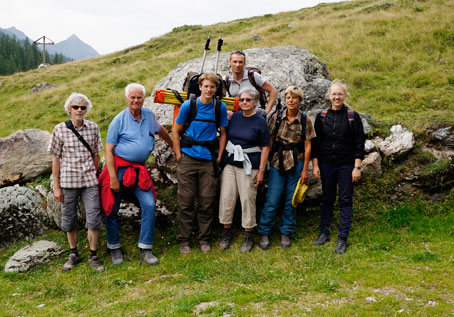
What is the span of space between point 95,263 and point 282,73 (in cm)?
723

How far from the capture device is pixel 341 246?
249 inches

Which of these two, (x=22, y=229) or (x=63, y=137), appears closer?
(x=63, y=137)

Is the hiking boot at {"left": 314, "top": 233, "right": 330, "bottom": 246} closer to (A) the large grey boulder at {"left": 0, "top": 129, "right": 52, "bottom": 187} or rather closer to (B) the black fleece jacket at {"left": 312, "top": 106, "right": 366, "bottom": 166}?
(B) the black fleece jacket at {"left": 312, "top": 106, "right": 366, "bottom": 166}

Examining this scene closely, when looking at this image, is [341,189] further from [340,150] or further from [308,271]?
[308,271]

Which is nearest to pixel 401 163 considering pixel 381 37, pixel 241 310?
pixel 241 310

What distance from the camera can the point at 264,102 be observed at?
753 cm

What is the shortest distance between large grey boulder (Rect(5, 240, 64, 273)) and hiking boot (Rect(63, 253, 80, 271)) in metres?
0.58

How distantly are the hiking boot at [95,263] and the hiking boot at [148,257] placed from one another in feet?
2.33

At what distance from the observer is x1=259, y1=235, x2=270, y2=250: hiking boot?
673 cm

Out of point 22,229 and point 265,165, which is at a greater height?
point 265,165

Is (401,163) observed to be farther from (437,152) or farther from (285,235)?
(285,235)

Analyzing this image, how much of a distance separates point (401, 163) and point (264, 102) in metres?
3.32

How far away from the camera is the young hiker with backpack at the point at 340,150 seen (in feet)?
20.2

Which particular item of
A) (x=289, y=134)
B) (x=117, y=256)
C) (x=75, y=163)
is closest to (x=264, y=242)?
(x=289, y=134)
